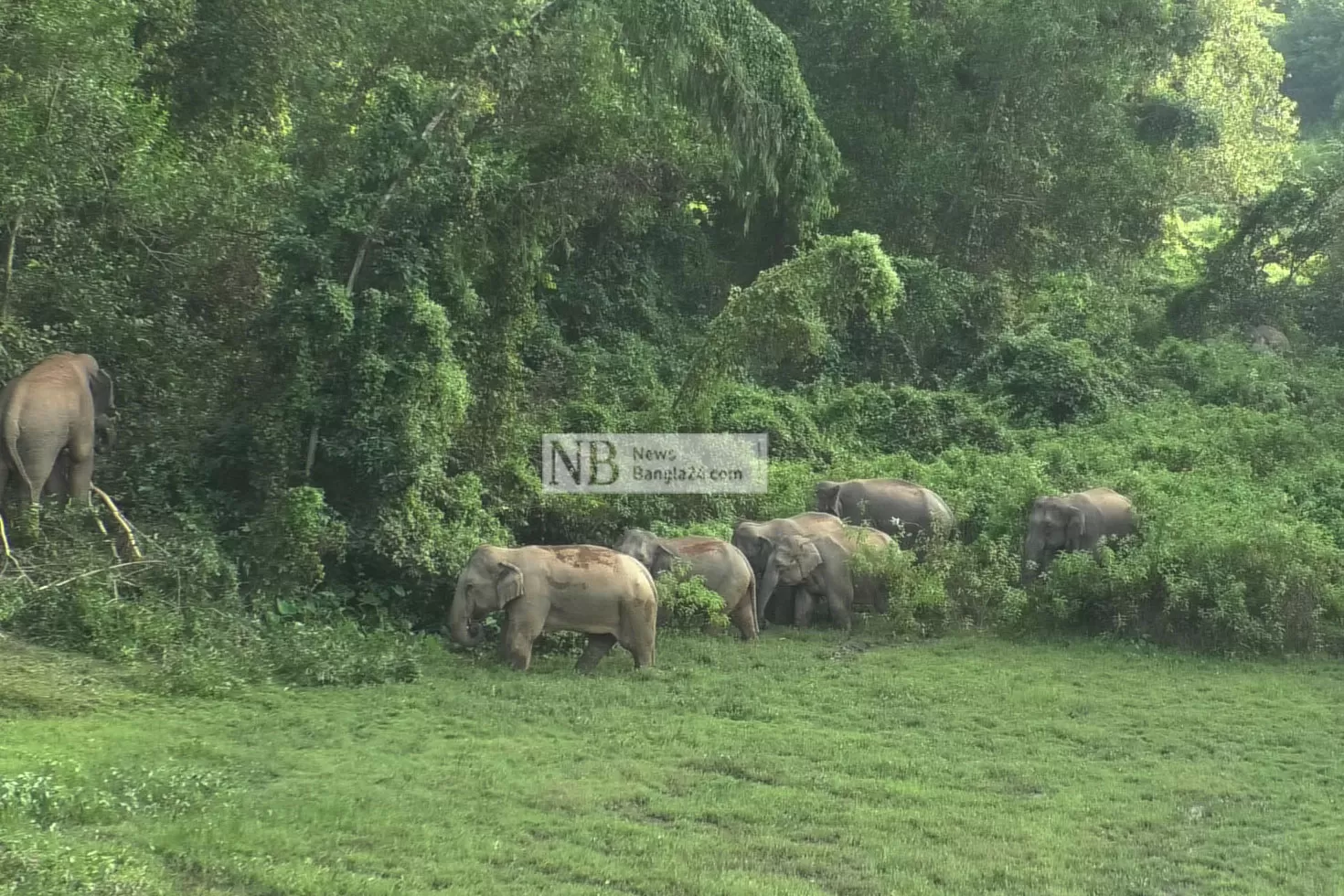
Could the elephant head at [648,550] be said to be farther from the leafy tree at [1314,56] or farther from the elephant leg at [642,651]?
the leafy tree at [1314,56]

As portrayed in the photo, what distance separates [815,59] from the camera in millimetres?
23875

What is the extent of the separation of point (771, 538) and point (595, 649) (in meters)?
3.10

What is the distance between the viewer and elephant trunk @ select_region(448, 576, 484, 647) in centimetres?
978

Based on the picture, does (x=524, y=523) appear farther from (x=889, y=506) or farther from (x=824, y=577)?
(x=889, y=506)

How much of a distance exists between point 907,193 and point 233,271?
1462 centimetres

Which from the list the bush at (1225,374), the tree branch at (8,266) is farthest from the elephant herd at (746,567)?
the bush at (1225,374)

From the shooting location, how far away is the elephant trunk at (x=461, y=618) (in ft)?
32.1

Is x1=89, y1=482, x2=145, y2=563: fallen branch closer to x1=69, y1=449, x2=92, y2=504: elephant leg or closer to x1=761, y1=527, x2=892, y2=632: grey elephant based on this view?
x1=69, y1=449, x2=92, y2=504: elephant leg

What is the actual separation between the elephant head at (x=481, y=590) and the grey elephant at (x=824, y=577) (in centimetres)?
341

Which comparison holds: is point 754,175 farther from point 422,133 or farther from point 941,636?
point 941,636

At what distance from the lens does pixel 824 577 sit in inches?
488

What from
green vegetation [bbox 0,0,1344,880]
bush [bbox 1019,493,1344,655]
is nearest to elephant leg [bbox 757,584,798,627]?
green vegetation [bbox 0,0,1344,880]

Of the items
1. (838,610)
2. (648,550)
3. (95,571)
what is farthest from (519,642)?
(838,610)

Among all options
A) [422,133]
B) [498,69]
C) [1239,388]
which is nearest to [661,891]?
[422,133]
